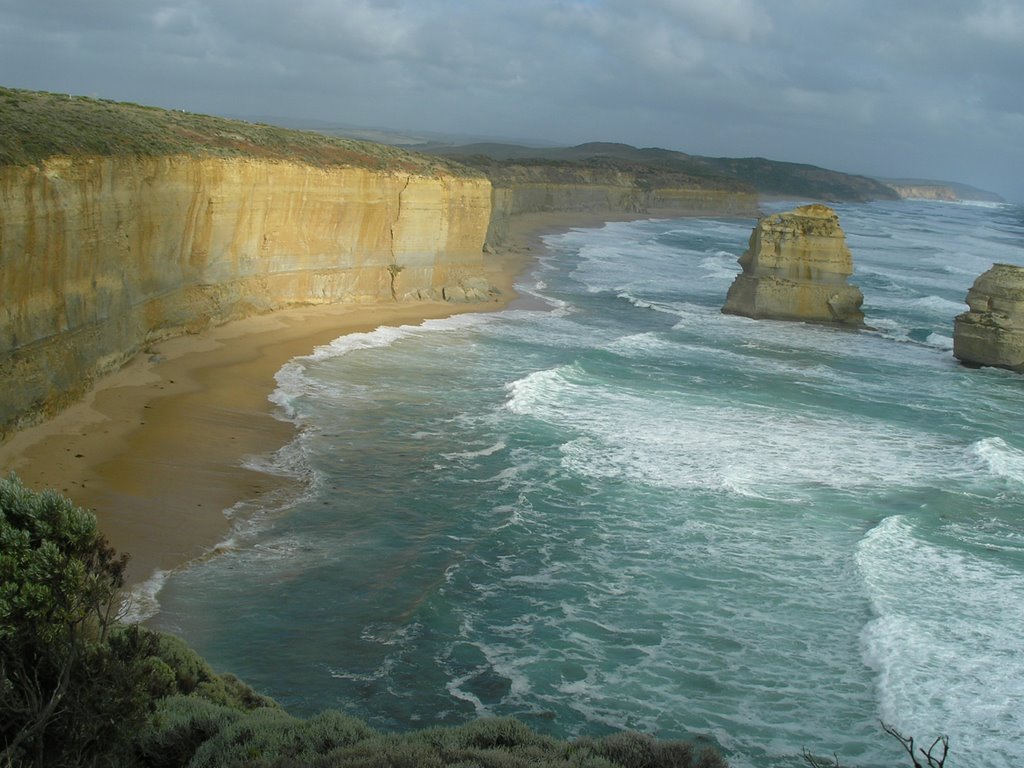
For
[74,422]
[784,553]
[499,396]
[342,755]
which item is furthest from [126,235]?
[342,755]

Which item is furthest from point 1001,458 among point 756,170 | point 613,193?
point 756,170

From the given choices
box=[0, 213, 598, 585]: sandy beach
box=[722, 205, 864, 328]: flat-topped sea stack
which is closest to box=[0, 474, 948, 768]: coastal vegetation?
box=[0, 213, 598, 585]: sandy beach

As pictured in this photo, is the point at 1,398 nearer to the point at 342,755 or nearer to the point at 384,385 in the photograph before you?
the point at 384,385

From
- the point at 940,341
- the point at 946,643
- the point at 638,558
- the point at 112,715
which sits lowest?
the point at 638,558

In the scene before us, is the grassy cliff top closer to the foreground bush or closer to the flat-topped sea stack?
the foreground bush

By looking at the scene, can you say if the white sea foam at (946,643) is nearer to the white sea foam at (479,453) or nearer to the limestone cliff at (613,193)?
the white sea foam at (479,453)

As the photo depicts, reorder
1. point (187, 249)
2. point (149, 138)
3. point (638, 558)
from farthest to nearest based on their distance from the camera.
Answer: point (187, 249) → point (149, 138) → point (638, 558)

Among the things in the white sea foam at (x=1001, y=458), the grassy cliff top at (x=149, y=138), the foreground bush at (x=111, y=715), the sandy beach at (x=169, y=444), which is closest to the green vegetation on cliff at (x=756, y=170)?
the grassy cliff top at (x=149, y=138)

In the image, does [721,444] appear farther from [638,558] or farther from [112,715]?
[112,715]
